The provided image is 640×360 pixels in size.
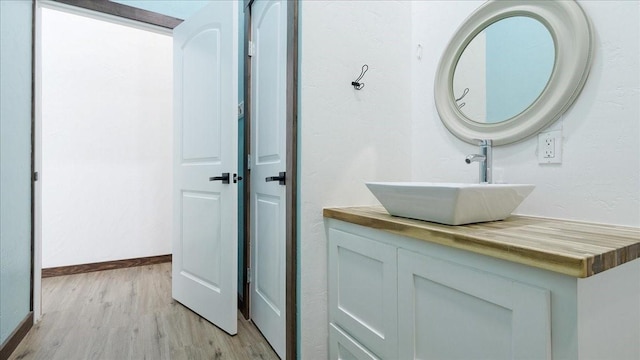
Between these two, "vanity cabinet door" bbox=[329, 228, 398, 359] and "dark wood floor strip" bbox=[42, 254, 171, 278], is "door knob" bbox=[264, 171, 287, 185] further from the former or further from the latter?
"dark wood floor strip" bbox=[42, 254, 171, 278]

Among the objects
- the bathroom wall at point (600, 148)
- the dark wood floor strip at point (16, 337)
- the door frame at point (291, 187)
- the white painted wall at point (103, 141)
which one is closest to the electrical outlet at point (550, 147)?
the bathroom wall at point (600, 148)

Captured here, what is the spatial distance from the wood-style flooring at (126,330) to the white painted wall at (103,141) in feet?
1.94

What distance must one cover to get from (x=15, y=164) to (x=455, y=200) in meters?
2.13

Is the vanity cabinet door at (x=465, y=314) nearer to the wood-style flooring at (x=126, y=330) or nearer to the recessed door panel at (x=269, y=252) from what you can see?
the recessed door panel at (x=269, y=252)

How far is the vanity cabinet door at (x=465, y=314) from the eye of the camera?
2.21ft

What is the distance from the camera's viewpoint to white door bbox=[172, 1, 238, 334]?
5.90 ft

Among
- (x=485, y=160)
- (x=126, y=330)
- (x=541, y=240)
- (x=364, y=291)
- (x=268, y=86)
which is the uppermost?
(x=268, y=86)

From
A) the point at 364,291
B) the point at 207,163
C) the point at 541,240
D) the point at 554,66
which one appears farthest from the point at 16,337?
the point at 554,66

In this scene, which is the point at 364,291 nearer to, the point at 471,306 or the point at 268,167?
the point at 471,306

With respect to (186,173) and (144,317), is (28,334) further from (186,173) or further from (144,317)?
(186,173)

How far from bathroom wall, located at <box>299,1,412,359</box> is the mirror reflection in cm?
34

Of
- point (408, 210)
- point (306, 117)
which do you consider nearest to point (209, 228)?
point (306, 117)

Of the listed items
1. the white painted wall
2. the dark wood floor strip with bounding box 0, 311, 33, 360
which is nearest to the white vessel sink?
the dark wood floor strip with bounding box 0, 311, 33, 360

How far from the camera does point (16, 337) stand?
1.65 metres
